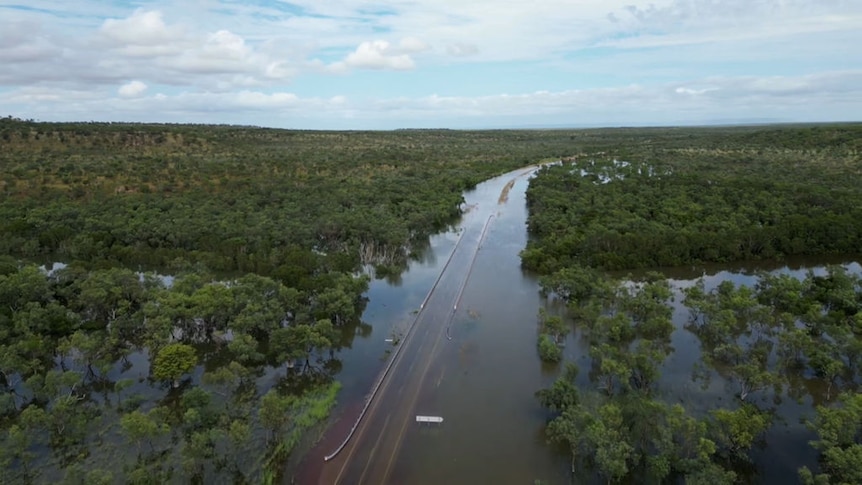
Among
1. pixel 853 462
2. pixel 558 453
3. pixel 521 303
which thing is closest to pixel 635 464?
pixel 558 453

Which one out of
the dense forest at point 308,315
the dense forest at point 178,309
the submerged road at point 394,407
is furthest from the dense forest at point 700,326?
the dense forest at point 178,309

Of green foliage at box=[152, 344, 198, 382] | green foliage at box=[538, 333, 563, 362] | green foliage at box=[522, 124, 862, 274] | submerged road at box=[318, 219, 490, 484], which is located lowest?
submerged road at box=[318, 219, 490, 484]

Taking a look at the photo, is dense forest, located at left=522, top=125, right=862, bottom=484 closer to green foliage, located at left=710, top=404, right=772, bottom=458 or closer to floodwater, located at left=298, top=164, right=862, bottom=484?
green foliage, located at left=710, top=404, right=772, bottom=458

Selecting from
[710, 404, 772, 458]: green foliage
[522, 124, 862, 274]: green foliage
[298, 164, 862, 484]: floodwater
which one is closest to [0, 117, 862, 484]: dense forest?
[710, 404, 772, 458]: green foliage

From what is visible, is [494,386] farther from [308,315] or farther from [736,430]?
[308,315]

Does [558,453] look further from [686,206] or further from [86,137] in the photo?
[86,137]

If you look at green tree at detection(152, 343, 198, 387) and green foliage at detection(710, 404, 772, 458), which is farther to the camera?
green tree at detection(152, 343, 198, 387)

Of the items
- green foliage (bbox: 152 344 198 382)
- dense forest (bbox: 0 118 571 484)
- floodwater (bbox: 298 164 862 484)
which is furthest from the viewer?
green foliage (bbox: 152 344 198 382)
